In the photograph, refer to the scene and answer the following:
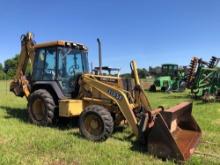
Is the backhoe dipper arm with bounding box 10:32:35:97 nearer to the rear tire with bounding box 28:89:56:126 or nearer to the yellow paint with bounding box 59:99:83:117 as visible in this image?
the rear tire with bounding box 28:89:56:126

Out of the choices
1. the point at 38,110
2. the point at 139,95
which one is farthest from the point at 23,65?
the point at 139,95

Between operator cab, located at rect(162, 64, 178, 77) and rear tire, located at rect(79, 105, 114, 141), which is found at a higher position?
operator cab, located at rect(162, 64, 178, 77)

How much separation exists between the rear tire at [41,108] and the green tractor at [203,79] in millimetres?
11309

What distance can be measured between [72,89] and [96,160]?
3.47 metres

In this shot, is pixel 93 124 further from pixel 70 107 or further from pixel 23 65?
pixel 23 65

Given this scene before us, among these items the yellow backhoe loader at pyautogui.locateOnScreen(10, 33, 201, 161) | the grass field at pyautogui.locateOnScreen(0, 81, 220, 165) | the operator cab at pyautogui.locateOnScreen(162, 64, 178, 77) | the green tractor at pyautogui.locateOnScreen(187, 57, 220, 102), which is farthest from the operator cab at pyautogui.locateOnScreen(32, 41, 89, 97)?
the operator cab at pyautogui.locateOnScreen(162, 64, 178, 77)

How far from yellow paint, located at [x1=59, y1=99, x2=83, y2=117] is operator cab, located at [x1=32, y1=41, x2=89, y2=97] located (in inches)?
21.9

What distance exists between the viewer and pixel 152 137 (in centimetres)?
658

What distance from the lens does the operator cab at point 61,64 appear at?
365 inches

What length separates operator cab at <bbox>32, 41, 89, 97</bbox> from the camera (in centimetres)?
928

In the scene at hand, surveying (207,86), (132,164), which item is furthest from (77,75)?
(207,86)

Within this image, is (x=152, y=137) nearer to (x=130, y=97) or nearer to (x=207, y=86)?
(x=130, y=97)

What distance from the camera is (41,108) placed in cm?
967

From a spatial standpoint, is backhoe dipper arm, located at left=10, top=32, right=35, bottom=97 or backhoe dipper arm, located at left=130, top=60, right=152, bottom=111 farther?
backhoe dipper arm, located at left=10, top=32, right=35, bottom=97
